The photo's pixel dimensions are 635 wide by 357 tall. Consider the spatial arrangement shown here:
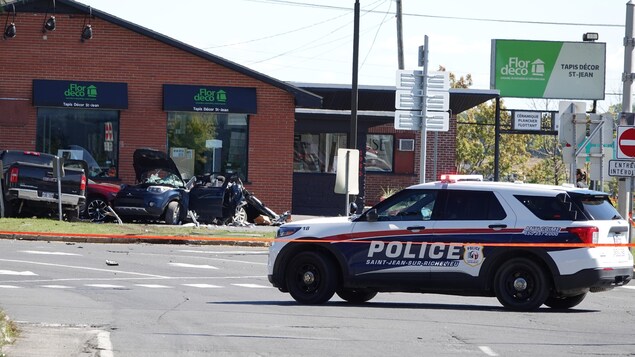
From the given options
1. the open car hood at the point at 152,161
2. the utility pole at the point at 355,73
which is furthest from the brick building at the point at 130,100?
the open car hood at the point at 152,161

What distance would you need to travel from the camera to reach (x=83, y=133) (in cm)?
3719

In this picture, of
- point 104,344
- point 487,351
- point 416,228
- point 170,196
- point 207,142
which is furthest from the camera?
point 207,142

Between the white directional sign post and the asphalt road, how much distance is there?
4.78 metres

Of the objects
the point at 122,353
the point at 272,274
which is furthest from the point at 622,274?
the point at 122,353

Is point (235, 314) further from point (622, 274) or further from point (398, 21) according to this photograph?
point (398, 21)

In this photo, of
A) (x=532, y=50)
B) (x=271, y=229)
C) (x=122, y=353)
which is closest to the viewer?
(x=122, y=353)

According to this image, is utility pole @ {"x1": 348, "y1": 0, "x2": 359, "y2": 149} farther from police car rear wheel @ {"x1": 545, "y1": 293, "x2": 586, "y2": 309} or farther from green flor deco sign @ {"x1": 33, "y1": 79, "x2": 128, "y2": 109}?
police car rear wheel @ {"x1": 545, "y1": 293, "x2": 586, "y2": 309}

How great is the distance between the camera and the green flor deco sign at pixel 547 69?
154 feet

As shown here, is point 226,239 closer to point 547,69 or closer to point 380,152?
point 380,152

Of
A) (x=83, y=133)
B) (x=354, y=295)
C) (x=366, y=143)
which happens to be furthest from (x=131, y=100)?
(x=354, y=295)

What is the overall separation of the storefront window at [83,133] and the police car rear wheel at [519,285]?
919 inches

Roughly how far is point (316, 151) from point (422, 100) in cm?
2114

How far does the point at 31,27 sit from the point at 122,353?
90.8 ft

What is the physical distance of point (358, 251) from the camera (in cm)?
1576
